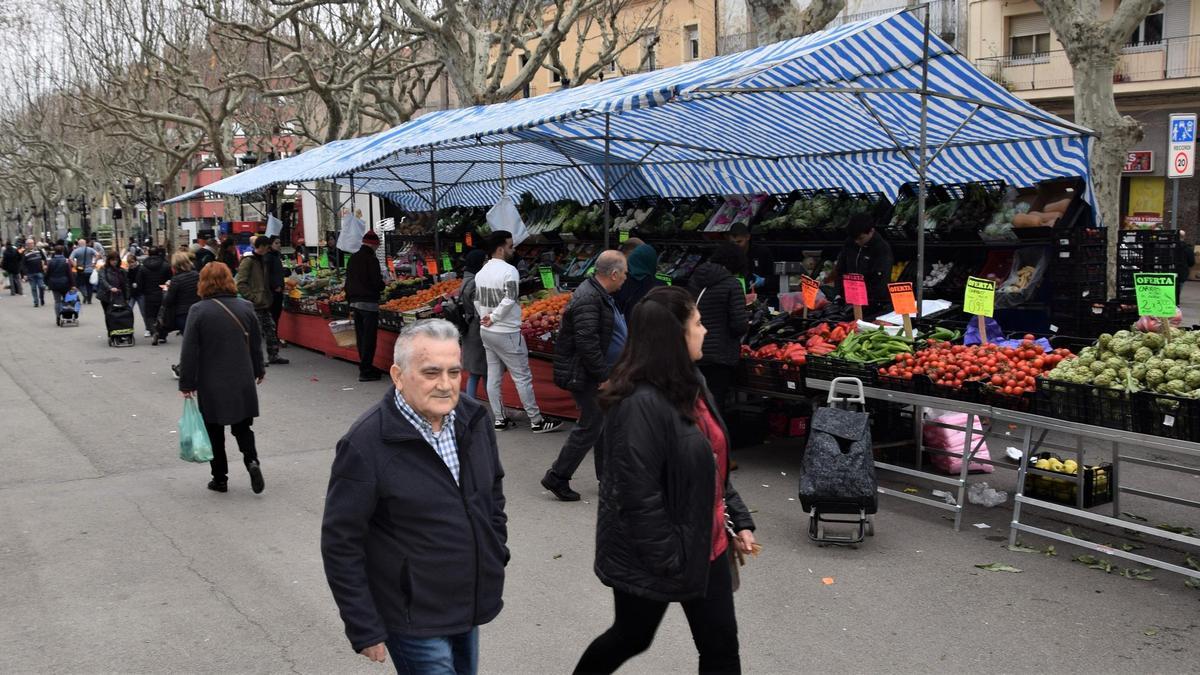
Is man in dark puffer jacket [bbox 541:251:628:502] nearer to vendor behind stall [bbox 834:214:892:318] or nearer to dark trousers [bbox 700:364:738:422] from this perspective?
dark trousers [bbox 700:364:738:422]

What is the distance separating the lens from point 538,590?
5.60 metres

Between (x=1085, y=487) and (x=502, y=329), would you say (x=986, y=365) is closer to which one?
(x=1085, y=487)

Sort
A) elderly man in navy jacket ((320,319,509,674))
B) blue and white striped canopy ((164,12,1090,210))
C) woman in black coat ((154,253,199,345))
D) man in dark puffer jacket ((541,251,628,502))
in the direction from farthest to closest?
woman in black coat ((154,253,199,345)) < blue and white striped canopy ((164,12,1090,210)) < man in dark puffer jacket ((541,251,628,502)) < elderly man in navy jacket ((320,319,509,674))

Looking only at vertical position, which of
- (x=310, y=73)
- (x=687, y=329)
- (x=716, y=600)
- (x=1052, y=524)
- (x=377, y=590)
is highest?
(x=310, y=73)

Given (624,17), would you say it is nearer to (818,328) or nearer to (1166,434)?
(818,328)

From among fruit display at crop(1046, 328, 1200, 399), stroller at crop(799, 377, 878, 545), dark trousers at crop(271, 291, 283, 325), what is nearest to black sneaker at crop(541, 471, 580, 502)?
stroller at crop(799, 377, 878, 545)

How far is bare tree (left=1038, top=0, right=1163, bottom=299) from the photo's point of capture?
40.7 feet

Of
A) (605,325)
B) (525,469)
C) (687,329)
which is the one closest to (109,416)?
(525,469)

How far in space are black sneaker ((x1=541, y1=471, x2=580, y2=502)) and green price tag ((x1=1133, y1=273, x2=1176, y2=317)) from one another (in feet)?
12.8

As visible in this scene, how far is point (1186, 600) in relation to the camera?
5289mm

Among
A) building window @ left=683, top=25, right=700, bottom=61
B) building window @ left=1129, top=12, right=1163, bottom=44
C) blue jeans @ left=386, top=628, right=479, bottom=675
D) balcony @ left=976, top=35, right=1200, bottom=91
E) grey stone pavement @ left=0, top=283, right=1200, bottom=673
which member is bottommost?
grey stone pavement @ left=0, top=283, right=1200, bottom=673

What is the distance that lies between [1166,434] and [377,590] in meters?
4.34

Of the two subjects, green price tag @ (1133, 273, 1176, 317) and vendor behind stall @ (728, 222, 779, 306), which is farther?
vendor behind stall @ (728, 222, 779, 306)

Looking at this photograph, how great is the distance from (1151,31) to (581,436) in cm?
2674
